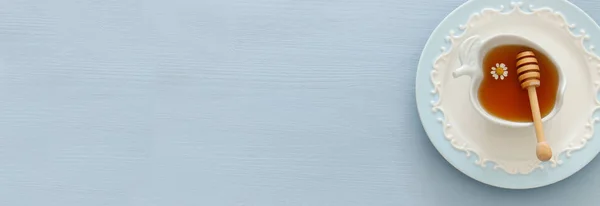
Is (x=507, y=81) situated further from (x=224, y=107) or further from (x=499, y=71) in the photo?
(x=224, y=107)

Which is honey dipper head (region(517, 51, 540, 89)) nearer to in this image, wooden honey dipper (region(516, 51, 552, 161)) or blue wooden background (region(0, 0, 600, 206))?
wooden honey dipper (region(516, 51, 552, 161))

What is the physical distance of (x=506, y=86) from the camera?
2.08 feet

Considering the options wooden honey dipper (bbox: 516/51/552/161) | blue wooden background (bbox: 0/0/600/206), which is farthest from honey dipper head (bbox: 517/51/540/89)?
blue wooden background (bbox: 0/0/600/206)

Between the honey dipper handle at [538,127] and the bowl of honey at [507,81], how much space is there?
0.01m

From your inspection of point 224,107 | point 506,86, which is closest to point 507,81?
point 506,86

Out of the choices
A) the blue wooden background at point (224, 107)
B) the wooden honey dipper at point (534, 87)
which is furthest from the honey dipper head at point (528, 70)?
the blue wooden background at point (224, 107)

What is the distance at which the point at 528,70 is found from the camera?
0.61 metres

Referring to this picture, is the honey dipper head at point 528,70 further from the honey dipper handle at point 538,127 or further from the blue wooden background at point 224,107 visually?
the blue wooden background at point 224,107

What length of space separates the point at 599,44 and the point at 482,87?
131 millimetres

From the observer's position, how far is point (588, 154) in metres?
0.65

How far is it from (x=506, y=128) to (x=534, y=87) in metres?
0.06

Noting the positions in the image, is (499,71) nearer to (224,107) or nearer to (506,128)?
(506,128)

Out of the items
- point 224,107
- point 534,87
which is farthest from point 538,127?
point 224,107

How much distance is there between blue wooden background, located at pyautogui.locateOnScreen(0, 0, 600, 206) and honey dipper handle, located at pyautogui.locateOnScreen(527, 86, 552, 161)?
0.08 m
